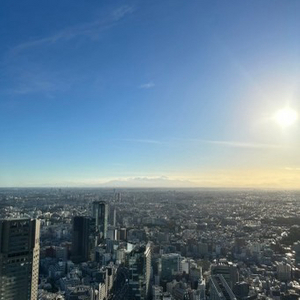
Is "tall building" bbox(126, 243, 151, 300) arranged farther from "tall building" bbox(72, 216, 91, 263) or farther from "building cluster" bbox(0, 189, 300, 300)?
"tall building" bbox(72, 216, 91, 263)

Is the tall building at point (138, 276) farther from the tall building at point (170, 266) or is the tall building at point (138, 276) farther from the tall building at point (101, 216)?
the tall building at point (101, 216)

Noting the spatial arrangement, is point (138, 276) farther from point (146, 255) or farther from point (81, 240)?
point (81, 240)

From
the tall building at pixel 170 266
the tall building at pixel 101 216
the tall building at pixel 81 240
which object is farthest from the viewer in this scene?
the tall building at pixel 101 216

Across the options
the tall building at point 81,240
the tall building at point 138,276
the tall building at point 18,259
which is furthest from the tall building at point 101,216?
the tall building at point 18,259

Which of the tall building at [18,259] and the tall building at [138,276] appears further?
the tall building at [138,276]

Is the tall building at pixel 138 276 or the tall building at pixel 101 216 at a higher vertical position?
the tall building at pixel 101 216

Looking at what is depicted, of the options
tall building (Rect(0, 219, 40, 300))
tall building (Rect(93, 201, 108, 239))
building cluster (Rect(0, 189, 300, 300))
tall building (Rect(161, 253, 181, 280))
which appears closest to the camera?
tall building (Rect(0, 219, 40, 300))

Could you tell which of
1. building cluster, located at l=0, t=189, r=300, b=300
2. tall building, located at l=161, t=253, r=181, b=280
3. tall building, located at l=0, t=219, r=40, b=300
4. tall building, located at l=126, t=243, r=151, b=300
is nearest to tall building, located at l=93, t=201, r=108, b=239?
building cluster, located at l=0, t=189, r=300, b=300
